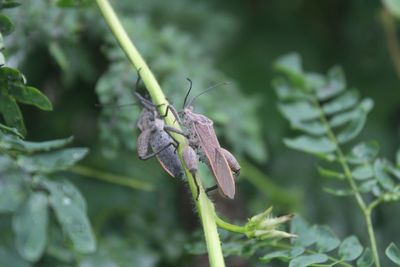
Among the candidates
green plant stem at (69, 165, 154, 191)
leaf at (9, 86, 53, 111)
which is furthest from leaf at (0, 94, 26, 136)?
green plant stem at (69, 165, 154, 191)

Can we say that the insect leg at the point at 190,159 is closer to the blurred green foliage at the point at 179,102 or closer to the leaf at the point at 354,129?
the blurred green foliage at the point at 179,102

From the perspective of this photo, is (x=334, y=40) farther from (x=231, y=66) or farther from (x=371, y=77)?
(x=231, y=66)

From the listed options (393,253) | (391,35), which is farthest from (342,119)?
(391,35)

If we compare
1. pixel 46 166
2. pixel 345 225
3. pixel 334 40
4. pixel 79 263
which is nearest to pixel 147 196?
pixel 79 263

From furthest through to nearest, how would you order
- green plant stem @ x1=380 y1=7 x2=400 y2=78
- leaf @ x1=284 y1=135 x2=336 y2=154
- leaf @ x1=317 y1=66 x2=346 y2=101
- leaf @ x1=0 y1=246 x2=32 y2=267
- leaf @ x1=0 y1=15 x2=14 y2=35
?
green plant stem @ x1=380 y1=7 x2=400 y2=78
leaf @ x1=317 y1=66 x2=346 y2=101
leaf @ x1=0 y1=246 x2=32 y2=267
leaf @ x1=284 y1=135 x2=336 y2=154
leaf @ x1=0 y1=15 x2=14 y2=35

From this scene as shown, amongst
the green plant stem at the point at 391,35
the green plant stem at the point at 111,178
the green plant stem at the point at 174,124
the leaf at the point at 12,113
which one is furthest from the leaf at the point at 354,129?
the green plant stem at the point at 391,35

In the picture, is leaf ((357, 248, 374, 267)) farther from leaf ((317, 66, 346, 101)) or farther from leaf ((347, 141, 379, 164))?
leaf ((317, 66, 346, 101))
